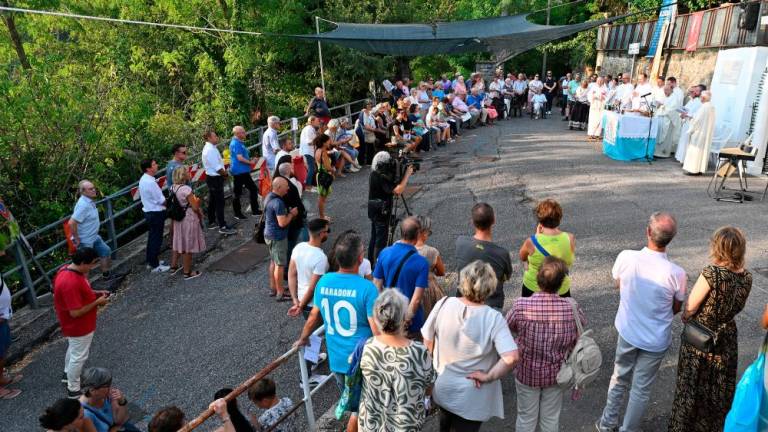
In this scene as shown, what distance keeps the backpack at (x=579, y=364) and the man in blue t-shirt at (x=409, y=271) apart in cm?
111

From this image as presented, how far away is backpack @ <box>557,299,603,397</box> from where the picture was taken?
3.31m

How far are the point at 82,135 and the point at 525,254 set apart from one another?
8228 millimetres

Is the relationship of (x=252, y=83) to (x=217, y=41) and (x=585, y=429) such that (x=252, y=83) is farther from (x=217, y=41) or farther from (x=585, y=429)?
(x=585, y=429)

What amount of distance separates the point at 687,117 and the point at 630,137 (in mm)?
1249

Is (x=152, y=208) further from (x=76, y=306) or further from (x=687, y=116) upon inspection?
(x=687, y=116)

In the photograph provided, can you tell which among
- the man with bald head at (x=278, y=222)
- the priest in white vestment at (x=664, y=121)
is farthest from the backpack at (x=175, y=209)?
the priest in white vestment at (x=664, y=121)

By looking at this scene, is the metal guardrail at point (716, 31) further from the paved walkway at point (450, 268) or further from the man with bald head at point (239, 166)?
the man with bald head at point (239, 166)

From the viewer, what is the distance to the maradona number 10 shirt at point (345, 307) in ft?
11.6

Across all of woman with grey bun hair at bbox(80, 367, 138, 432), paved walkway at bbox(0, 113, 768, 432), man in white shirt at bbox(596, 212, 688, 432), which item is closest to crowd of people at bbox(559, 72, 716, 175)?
paved walkway at bbox(0, 113, 768, 432)

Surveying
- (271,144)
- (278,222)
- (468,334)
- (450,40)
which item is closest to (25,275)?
(278,222)

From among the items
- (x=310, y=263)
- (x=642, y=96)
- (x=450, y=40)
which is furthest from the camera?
(x=642, y=96)

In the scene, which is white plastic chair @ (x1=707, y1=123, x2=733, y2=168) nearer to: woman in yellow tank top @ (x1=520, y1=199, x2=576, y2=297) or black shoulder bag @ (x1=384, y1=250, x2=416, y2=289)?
woman in yellow tank top @ (x1=520, y1=199, x2=576, y2=297)

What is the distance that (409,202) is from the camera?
10.1 meters

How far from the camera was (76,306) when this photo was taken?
15.6ft
